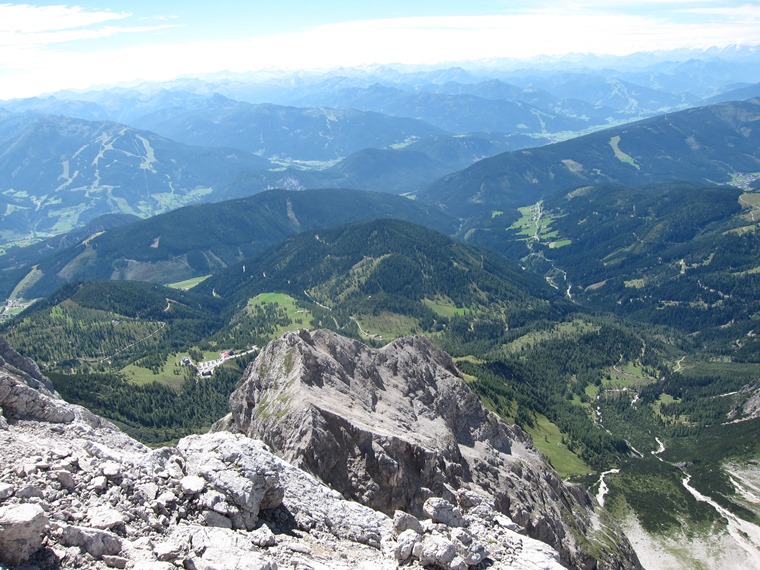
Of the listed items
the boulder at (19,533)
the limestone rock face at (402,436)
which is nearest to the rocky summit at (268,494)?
the boulder at (19,533)

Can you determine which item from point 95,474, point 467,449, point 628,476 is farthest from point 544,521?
point 628,476

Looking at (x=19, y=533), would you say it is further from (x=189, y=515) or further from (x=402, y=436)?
(x=402, y=436)

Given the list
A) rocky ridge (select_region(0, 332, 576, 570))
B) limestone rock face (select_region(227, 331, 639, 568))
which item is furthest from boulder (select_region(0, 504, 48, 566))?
limestone rock face (select_region(227, 331, 639, 568))

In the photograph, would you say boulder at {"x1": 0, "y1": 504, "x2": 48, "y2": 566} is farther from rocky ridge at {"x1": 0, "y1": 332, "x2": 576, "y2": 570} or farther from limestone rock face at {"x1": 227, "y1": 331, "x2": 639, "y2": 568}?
limestone rock face at {"x1": 227, "y1": 331, "x2": 639, "y2": 568}

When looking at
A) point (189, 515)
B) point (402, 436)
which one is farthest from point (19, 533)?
point (402, 436)

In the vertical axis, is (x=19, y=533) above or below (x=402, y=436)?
above
